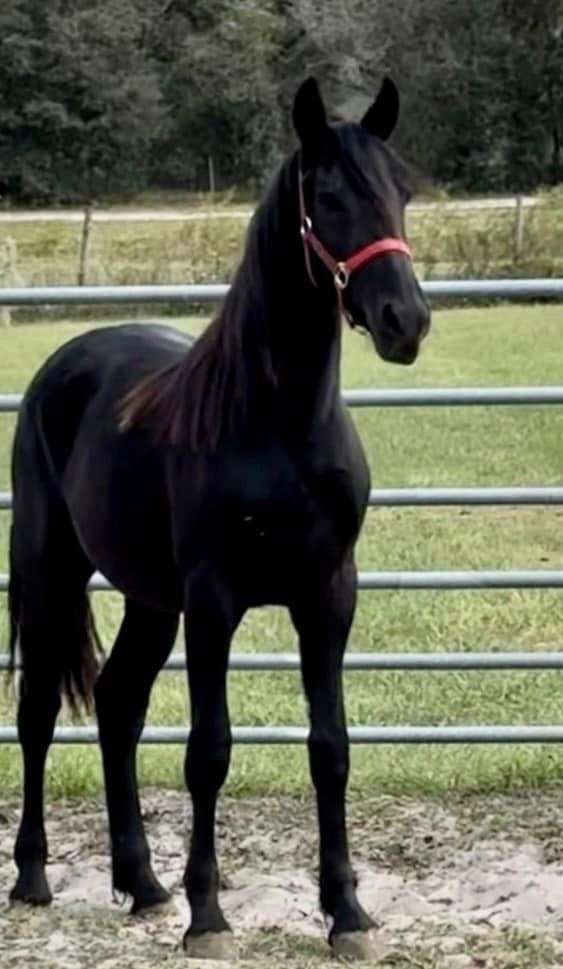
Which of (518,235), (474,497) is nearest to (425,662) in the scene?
(474,497)

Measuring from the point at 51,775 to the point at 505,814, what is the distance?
1362 millimetres

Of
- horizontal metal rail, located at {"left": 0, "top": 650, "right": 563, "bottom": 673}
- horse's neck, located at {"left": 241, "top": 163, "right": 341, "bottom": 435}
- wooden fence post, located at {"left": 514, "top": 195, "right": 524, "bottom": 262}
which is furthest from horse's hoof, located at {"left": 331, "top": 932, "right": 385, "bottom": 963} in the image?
wooden fence post, located at {"left": 514, "top": 195, "right": 524, "bottom": 262}

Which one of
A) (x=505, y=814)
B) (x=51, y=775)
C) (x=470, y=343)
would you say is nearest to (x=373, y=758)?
(x=505, y=814)

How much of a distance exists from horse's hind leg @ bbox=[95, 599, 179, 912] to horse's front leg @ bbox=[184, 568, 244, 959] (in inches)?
19.2

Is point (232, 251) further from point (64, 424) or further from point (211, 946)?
point (211, 946)

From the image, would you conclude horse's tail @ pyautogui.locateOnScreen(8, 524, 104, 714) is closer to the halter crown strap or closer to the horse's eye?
the halter crown strap

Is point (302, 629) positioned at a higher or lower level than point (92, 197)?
higher

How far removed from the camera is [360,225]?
3.21 meters

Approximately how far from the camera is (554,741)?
483 centimetres

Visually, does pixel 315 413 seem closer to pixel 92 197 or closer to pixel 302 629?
pixel 302 629

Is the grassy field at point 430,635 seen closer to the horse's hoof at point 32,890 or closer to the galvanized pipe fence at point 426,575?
the galvanized pipe fence at point 426,575

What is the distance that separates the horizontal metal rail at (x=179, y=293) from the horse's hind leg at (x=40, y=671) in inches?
35.8

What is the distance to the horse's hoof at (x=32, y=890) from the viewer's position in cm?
409

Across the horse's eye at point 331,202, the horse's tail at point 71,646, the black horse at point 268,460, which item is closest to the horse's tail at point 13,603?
the horse's tail at point 71,646
